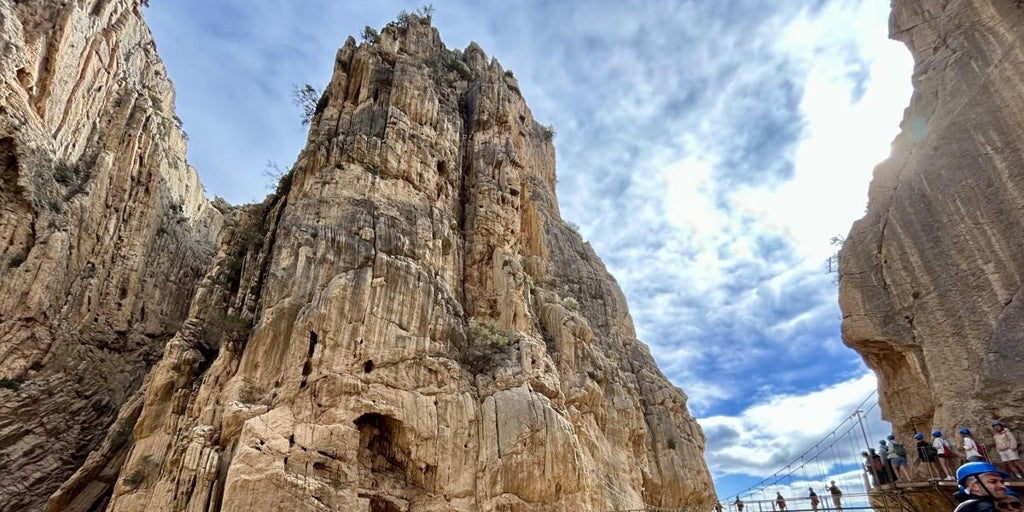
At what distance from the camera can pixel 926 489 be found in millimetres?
9320

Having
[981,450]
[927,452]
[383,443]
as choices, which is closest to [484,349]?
[383,443]

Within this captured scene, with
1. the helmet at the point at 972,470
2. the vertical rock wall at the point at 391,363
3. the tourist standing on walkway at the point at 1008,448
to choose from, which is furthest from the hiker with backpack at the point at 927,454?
the vertical rock wall at the point at 391,363

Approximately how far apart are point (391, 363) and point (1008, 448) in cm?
1663

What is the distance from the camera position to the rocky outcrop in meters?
22.9

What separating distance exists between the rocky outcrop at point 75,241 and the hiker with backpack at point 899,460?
81.9 feet

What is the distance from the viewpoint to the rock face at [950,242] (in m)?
8.49

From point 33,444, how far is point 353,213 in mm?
17460

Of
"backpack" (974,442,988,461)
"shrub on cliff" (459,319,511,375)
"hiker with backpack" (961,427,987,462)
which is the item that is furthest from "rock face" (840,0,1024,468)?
"shrub on cliff" (459,319,511,375)

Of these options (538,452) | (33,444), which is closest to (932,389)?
(538,452)

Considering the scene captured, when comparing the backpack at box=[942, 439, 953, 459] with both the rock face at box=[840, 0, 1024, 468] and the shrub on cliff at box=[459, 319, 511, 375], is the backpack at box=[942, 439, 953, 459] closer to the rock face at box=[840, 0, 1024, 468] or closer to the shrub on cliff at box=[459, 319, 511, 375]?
the rock face at box=[840, 0, 1024, 468]

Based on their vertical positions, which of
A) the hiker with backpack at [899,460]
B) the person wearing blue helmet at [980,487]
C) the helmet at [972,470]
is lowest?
the person wearing blue helmet at [980,487]

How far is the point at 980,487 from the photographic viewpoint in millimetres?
3486

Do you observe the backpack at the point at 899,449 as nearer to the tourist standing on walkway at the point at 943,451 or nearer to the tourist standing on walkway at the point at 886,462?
the tourist standing on walkway at the point at 886,462

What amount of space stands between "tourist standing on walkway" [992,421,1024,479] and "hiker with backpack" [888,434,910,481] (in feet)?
7.56
